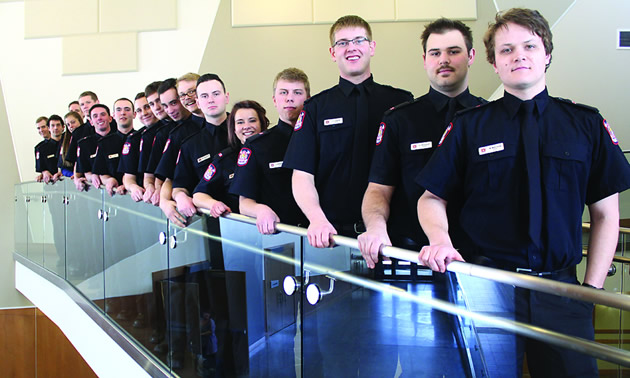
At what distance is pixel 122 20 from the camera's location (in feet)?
27.5

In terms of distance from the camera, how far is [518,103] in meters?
1.57

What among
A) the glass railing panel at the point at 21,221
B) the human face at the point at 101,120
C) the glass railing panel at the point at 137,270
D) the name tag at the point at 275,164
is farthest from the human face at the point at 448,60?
the glass railing panel at the point at 21,221

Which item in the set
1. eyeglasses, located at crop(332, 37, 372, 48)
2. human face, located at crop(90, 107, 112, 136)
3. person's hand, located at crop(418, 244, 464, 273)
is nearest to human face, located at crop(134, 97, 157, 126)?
human face, located at crop(90, 107, 112, 136)

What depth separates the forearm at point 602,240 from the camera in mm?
1548

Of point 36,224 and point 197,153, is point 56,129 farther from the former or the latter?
point 197,153

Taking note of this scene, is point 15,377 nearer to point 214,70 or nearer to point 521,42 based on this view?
point 214,70

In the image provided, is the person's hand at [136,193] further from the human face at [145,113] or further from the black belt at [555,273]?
the black belt at [555,273]

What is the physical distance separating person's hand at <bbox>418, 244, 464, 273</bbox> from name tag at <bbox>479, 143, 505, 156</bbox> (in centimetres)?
33

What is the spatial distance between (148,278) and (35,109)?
23.2 feet

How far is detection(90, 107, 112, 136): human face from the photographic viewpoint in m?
5.12

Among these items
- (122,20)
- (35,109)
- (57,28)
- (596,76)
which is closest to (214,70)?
(122,20)

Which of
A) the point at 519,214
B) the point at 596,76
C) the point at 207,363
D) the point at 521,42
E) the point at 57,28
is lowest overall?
the point at 207,363

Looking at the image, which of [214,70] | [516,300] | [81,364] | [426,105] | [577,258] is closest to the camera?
[516,300]

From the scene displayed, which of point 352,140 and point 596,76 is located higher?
point 596,76
